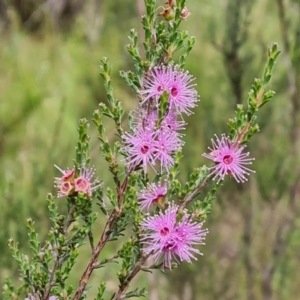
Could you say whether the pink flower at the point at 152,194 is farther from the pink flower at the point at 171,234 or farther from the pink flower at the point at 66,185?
the pink flower at the point at 66,185

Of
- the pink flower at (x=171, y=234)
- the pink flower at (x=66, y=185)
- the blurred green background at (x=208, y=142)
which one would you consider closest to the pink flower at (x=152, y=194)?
the pink flower at (x=171, y=234)

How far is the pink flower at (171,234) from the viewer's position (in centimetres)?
128

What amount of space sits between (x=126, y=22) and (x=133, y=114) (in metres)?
5.38

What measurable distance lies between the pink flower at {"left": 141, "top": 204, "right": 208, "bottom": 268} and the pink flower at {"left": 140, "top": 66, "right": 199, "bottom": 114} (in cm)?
26

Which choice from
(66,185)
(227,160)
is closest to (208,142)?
(227,160)

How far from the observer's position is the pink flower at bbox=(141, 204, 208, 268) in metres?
1.28

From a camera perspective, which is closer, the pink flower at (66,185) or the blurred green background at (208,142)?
the pink flower at (66,185)

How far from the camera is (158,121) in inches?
51.6

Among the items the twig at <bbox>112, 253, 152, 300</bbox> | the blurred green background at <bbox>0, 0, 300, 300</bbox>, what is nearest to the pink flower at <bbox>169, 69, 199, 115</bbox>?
the twig at <bbox>112, 253, 152, 300</bbox>

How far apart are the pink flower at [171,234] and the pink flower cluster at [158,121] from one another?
12 centimetres

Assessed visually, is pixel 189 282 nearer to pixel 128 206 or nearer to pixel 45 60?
pixel 128 206

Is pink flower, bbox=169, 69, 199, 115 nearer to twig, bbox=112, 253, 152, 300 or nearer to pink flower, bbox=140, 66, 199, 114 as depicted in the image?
pink flower, bbox=140, 66, 199, 114

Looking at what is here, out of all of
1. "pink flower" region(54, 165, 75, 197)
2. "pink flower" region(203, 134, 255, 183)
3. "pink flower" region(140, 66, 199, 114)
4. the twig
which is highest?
"pink flower" region(140, 66, 199, 114)

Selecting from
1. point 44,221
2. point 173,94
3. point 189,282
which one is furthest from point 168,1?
point 189,282
